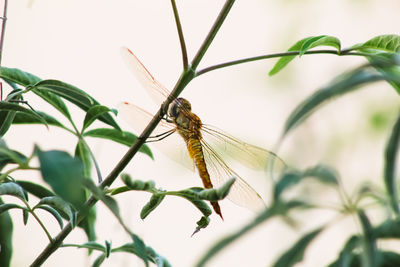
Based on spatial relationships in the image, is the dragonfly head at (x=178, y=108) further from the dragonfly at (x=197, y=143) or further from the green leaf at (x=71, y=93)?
the green leaf at (x=71, y=93)

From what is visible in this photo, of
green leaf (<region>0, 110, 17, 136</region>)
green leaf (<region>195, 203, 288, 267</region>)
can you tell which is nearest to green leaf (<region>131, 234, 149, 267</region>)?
green leaf (<region>195, 203, 288, 267</region>)

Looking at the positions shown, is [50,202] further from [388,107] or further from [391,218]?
[388,107]

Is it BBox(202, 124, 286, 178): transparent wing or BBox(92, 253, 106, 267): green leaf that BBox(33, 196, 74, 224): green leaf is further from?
BBox(202, 124, 286, 178): transparent wing

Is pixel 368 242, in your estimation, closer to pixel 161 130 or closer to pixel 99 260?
pixel 99 260

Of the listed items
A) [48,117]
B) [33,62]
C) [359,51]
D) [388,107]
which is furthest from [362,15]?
[48,117]

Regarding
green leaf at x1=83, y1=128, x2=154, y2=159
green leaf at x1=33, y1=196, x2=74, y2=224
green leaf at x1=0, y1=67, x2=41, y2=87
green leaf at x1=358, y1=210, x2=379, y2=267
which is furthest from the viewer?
green leaf at x1=83, y1=128, x2=154, y2=159

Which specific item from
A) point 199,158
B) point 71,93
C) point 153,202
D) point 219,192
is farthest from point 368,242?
point 199,158
